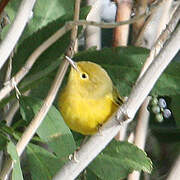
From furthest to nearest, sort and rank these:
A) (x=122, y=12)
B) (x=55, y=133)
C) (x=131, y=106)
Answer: (x=122, y=12) < (x=55, y=133) < (x=131, y=106)

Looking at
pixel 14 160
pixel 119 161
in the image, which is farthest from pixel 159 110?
pixel 14 160

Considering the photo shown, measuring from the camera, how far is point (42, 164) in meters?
0.96

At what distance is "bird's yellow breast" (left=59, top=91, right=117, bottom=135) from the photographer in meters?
1.02

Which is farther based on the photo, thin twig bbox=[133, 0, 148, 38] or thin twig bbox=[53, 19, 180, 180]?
thin twig bbox=[133, 0, 148, 38]

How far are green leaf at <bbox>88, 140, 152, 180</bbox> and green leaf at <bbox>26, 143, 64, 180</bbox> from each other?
0.23 feet

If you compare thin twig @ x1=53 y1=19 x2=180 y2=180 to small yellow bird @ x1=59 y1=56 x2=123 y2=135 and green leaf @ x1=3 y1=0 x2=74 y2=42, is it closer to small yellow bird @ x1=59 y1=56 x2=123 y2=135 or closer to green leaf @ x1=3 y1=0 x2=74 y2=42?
A: small yellow bird @ x1=59 y1=56 x2=123 y2=135

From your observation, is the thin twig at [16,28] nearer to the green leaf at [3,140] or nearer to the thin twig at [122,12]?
the green leaf at [3,140]

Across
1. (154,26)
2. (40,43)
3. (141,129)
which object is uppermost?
(40,43)

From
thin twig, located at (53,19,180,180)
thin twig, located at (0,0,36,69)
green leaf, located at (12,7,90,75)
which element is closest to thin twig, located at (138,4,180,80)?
thin twig, located at (53,19,180,180)

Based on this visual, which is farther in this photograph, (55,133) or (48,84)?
(48,84)

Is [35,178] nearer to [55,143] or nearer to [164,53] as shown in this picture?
[55,143]

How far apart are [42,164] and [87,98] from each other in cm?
19

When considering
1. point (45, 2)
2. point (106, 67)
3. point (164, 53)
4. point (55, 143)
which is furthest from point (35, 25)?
point (164, 53)

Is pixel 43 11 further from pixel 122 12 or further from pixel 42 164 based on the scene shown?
pixel 42 164
